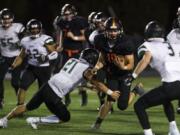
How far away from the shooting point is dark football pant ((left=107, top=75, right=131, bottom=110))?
8836 millimetres

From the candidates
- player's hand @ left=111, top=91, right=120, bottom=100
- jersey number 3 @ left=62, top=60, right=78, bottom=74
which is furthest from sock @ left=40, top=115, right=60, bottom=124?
player's hand @ left=111, top=91, right=120, bottom=100

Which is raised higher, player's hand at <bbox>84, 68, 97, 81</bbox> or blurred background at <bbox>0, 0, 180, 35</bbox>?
player's hand at <bbox>84, 68, 97, 81</bbox>

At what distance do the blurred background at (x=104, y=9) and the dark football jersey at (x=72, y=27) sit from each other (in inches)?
457

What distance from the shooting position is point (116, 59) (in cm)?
899

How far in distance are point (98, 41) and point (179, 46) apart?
132 cm

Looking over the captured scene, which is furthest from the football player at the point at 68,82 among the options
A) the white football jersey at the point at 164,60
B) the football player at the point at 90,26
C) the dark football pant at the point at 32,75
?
the football player at the point at 90,26

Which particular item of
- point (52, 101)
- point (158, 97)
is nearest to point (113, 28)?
point (52, 101)

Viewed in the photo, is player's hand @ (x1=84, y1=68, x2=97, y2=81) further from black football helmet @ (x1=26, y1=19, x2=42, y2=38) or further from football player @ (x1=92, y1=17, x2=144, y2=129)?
black football helmet @ (x1=26, y1=19, x2=42, y2=38)

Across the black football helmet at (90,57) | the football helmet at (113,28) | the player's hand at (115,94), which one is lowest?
the player's hand at (115,94)

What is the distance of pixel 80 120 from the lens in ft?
33.4

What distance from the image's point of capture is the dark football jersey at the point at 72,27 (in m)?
12.0

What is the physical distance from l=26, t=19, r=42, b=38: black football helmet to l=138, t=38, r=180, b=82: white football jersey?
2.49 metres

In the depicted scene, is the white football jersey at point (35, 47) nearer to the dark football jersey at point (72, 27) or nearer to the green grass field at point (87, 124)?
the green grass field at point (87, 124)

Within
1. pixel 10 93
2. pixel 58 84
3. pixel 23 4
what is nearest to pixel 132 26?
pixel 23 4
